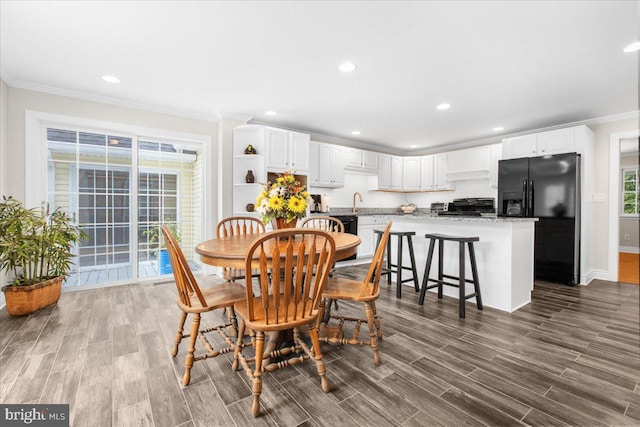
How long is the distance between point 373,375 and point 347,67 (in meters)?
2.66

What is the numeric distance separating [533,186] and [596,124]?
132cm

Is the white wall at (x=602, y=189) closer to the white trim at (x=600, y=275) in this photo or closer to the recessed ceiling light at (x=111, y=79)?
the white trim at (x=600, y=275)

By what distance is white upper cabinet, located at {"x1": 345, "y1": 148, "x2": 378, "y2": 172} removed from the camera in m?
5.82

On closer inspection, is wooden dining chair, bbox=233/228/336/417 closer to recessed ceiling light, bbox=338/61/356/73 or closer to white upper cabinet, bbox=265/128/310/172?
recessed ceiling light, bbox=338/61/356/73

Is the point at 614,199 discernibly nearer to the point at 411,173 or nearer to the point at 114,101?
the point at 411,173

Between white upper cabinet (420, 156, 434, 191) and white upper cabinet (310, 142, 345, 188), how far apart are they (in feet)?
6.60

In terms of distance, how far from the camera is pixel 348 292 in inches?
85.9

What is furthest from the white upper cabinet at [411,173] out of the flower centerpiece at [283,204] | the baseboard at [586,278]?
the flower centerpiece at [283,204]

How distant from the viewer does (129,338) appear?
248 centimetres

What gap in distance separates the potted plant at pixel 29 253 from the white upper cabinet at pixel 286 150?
8.47 feet

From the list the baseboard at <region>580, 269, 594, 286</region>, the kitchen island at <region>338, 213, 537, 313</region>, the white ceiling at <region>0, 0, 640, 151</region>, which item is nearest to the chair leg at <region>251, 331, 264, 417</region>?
the white ceiling at <region>0, 0, 640, 151</region>

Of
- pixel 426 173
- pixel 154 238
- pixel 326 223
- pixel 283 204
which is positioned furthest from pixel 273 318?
pixel 426 173

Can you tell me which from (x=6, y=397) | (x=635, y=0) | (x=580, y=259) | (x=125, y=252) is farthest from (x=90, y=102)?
(x=580, y=259)

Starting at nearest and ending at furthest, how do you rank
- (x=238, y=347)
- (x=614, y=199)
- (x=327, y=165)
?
(x=238, y=347)
(x=614, y=199)
(x=327, y=165)
